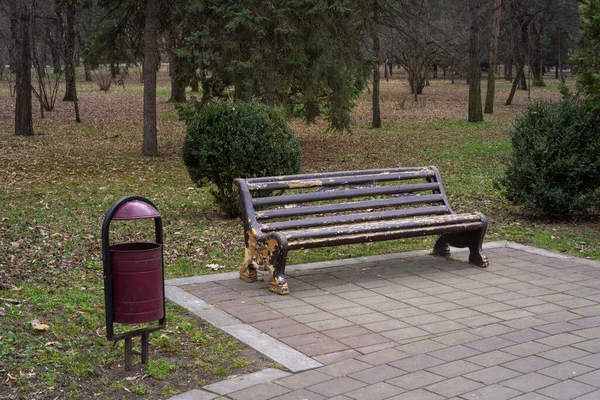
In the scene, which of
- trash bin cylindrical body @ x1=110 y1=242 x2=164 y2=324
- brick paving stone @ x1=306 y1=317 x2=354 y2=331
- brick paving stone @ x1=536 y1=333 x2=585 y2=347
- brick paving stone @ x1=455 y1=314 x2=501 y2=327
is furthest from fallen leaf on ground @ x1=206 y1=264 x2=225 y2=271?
brick paving stone @ x1=536 y1=333 x2=585 y2=347

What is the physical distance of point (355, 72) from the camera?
19156 millimetres

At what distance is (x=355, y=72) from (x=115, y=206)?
14884 mm

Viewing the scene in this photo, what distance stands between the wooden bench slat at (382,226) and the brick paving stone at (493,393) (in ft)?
8.42

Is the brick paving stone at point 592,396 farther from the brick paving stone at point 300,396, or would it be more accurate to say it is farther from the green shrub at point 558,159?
the green shrub at point 558,159

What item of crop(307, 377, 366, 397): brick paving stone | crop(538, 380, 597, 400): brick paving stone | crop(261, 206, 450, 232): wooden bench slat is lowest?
crop(307, 377, 366, 397): brick paving stone

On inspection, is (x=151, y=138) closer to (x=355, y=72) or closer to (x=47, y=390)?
(x=355, y=72)

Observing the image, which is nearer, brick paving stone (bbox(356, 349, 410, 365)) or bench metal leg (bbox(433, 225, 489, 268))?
brick paving stone (bbox(356, 349, 410, 365))

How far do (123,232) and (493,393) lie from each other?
19.3ft

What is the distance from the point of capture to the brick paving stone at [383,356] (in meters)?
5.10

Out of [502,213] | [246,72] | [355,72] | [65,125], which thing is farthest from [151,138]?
[502,213]

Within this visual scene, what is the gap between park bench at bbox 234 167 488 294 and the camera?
6.83m

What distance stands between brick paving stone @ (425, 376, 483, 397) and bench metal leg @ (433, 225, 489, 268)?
3.18 meters

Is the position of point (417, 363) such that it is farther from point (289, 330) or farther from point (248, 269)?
point (248, 269)

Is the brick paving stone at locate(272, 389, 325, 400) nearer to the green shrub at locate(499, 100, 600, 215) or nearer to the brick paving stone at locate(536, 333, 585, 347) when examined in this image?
the brick paving stone at locate(536, 333, 585, 347)
